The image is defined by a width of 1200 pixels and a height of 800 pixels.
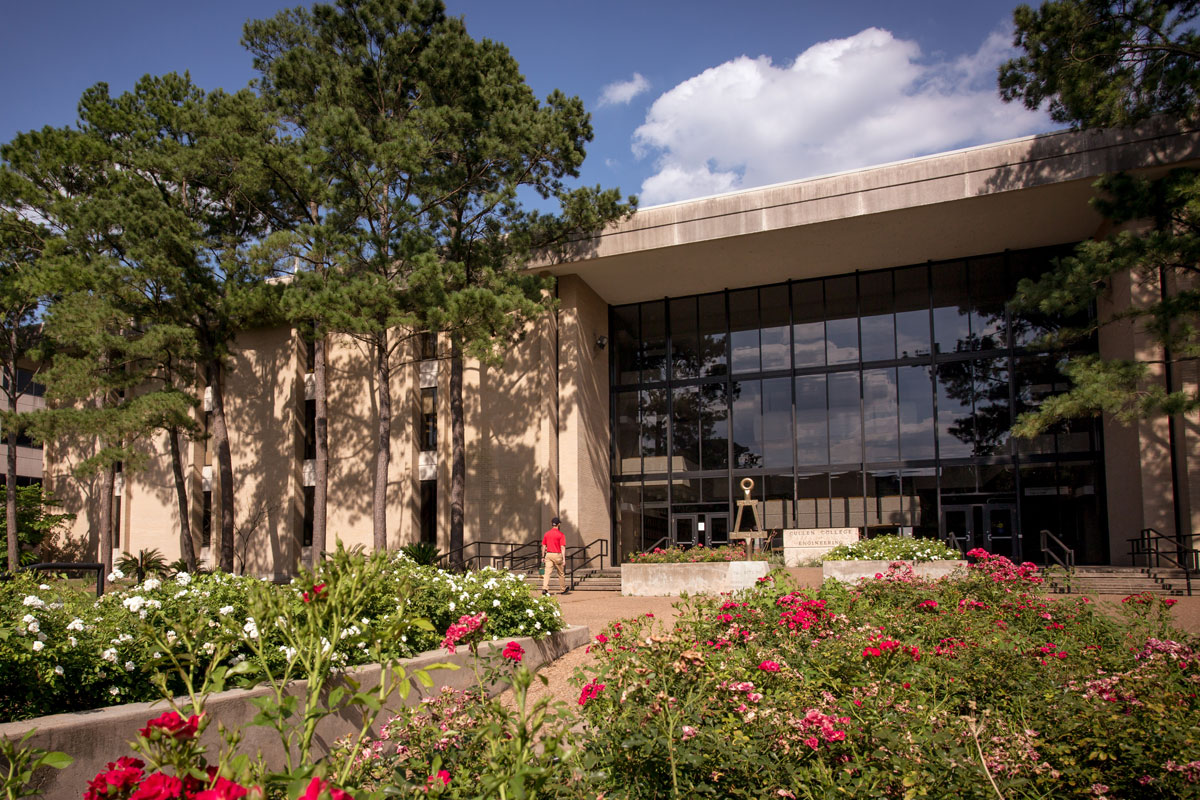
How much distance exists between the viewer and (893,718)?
3.70 meters

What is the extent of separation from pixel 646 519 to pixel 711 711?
2199 centimetres

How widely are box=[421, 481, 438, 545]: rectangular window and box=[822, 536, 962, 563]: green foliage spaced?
13384mm

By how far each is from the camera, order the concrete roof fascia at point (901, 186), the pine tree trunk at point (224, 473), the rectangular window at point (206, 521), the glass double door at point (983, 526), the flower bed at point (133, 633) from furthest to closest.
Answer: the rectangular window at point (206, 521), the pine tree trunk at point (224, 473), the glass double door at point (983, 526), the concrete roof fascia at point (901, 186), the flower bed at point (133, 633)

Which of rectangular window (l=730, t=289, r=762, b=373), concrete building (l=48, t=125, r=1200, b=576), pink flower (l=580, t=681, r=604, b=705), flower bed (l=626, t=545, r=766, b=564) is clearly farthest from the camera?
rectangular window (l=730, t=289, r=762, b=373)

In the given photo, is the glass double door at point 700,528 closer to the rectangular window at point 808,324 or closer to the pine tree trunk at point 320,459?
the rectangular window at point 808,324

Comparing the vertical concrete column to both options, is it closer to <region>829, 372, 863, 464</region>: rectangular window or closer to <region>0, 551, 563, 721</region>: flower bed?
<region>829, 372, 863, 464</region>: rectangular window

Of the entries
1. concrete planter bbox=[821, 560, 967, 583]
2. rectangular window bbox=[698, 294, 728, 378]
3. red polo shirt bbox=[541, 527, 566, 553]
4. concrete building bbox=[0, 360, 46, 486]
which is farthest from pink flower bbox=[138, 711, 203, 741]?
concrete building bbox=[0, 360, 46, 486]

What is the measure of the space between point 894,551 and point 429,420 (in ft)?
50.8

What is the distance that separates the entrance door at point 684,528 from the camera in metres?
25.0

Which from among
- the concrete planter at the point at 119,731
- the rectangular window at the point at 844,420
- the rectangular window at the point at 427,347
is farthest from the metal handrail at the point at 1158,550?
the rectangular window at the point at 427,347

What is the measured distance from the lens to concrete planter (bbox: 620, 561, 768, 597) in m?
14.6

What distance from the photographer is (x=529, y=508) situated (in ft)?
76.9

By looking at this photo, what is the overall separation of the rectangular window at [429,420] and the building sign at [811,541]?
11.1 meters

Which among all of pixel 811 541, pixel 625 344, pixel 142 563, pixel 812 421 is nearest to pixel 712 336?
pixel 625 344
